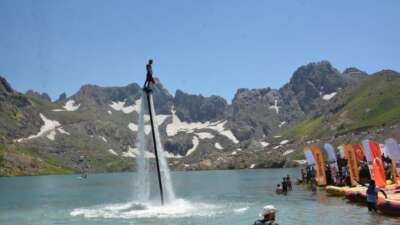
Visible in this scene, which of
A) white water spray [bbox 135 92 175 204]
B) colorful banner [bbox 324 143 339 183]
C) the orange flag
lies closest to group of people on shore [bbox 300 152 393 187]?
colorful banner [bbox 324 143 339 183]

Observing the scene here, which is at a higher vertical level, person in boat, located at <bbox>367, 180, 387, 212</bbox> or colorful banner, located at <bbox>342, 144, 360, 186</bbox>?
colorful banner, located at <bbox>342, 144, 360, 186</bbox>

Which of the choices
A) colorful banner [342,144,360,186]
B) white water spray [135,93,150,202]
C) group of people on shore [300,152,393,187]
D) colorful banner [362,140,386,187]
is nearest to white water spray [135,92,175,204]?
white water spray [135,93,150,202]

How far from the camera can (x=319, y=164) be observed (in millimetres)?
95250

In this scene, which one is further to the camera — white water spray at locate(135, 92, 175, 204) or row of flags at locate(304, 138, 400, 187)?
row of flags at locate(304, 138, 400, 187)

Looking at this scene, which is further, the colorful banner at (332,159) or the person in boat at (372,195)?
the colorful banner at (332,159)

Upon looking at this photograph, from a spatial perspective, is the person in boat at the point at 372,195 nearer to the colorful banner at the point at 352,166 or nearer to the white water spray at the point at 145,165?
the white water spray at the point at 145,165

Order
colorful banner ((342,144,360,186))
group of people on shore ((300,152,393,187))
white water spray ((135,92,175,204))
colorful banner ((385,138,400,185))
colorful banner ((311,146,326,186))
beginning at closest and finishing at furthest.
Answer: white water spray ((135,92,175,204)), colorful banner ((385,138,400,185)), colorful banner ((342,144,360,186)), group of people on shore ((300,152,393,187)), colorful banner ((311,146,326,186))

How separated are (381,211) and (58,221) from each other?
3489 cm

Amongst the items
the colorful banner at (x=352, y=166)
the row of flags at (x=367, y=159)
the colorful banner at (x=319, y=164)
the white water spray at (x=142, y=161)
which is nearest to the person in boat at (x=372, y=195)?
the row of flags at (x=367, y=159)

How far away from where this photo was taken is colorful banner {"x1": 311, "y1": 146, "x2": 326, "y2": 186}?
94125mm

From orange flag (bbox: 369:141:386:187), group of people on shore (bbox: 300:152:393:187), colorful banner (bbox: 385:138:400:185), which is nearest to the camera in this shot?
colorful banner (bbox: 385:138:400:185)

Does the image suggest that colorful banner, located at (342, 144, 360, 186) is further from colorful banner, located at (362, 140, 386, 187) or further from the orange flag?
colorful banner, located at (362, 140, 386, 187)

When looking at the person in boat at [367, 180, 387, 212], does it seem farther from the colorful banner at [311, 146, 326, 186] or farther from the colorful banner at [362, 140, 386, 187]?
the colorful banner at [311, 146, 326, 186]

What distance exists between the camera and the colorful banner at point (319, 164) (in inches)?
3706
